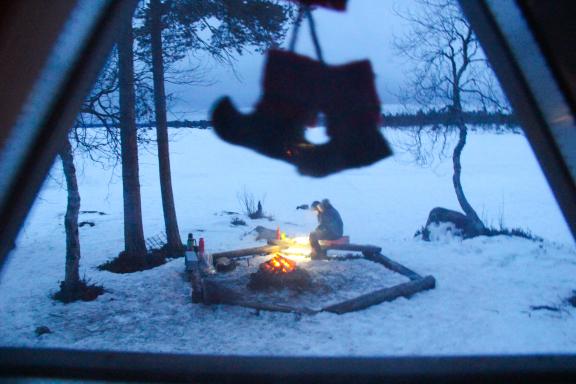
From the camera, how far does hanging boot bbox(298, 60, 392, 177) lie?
2012mm

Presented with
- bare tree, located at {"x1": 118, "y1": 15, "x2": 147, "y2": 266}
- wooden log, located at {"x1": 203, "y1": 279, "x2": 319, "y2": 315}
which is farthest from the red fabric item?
bare tree, located at {"x1": 118, "y1": 15, "x2": 147, "y2": 266}

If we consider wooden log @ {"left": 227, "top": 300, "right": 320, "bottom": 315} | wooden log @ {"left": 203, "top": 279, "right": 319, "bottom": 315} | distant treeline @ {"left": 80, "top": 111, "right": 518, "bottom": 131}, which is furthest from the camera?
distant treeline @ {"left": 80, "top": 111, "right": 518, "bottom": 131}

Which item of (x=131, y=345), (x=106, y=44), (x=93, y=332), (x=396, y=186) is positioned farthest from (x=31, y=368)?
(x=396, y=186)

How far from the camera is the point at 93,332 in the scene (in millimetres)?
5828

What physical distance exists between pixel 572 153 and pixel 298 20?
4.47ft

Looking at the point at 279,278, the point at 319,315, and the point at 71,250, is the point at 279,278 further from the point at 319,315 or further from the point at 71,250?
the point at 71,250

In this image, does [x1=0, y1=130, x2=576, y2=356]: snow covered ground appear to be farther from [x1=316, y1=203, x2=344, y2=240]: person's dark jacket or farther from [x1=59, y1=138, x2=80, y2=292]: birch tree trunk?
[x1=316, y1=203, x2=344, y2=240]: person's dark jacket

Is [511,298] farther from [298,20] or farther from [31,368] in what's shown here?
[31,368]

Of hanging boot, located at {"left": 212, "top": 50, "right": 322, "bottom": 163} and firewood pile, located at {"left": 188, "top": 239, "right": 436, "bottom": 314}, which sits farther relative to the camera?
firewood pile, located at {"left": 188, "top": 239, "right": 436, "bottom": 314}

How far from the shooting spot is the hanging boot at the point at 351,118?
2.01 m

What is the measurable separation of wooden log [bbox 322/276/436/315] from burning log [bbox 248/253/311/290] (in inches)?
40.0

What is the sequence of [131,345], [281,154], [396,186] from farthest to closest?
1. [396,186]
2. [131,345]
3. [281,154]

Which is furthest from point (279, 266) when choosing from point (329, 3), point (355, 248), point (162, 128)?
point (329, 3)

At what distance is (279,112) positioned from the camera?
2135 mm
